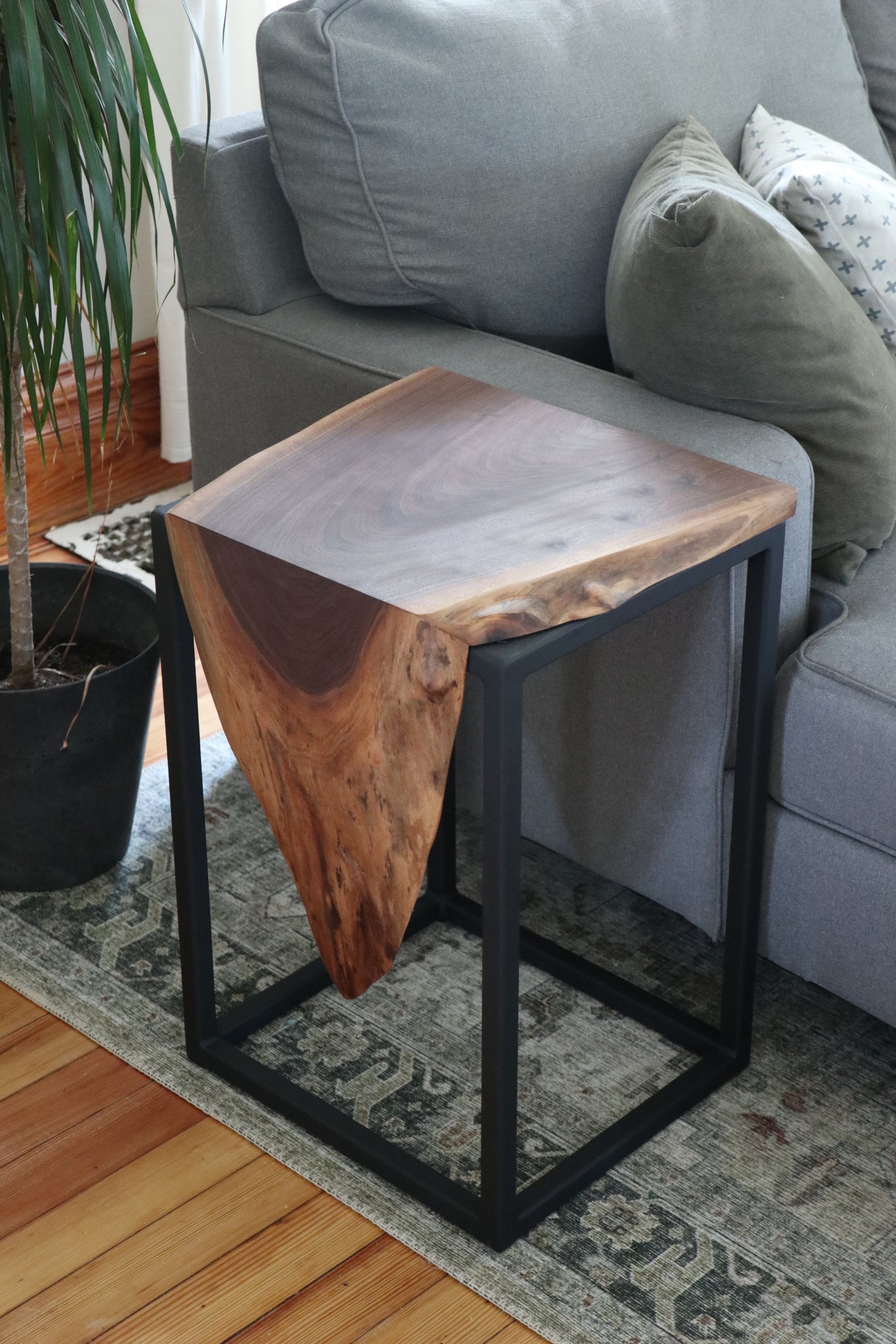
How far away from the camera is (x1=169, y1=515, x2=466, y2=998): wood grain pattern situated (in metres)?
1.04

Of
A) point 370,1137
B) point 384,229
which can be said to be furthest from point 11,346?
point 370,1137

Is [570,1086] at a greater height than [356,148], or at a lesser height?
lesser

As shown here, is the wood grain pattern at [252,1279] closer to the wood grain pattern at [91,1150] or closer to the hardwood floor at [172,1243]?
the hardwood floor at [172,1243]

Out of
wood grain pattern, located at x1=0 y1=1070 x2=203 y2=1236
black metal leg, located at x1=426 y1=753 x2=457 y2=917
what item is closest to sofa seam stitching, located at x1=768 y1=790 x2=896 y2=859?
black metal leg, located at x1=426 y1=753 x2=457 y2=917

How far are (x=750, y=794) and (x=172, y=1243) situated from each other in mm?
633

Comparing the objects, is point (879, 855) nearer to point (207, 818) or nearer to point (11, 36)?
point (207, 818)

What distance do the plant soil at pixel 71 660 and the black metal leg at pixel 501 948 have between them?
0.69 m

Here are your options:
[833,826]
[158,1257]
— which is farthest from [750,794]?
[158,1257]

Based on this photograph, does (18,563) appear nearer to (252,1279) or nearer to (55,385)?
(55,385)

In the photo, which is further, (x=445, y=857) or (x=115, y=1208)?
(x=445, y=857)

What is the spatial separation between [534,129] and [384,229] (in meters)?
0.19

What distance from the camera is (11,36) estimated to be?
4.10 feet

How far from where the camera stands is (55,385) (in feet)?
4.86

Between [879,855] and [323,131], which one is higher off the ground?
[323,131]
